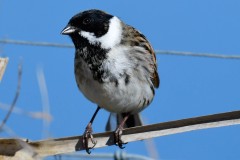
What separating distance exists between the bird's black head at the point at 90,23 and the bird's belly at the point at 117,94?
8.7 inches

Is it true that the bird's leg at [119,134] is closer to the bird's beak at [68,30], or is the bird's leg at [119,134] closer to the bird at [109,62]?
the bird at [109,62]

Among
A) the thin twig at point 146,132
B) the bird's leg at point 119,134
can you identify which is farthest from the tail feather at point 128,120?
the thin twig at point 146,132

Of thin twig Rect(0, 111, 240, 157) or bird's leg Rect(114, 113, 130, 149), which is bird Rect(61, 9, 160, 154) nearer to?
bird's leg Rect(114, 113, 130, 149)

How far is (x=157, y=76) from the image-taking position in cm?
273

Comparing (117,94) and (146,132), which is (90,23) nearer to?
(117,94)

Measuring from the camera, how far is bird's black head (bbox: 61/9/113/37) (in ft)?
7.87

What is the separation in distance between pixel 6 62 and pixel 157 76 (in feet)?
3.57

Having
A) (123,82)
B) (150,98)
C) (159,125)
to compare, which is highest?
(159,125)

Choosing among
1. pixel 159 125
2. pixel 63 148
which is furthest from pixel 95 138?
pixel 159 125

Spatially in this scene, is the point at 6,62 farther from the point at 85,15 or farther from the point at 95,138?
the point at 85,15

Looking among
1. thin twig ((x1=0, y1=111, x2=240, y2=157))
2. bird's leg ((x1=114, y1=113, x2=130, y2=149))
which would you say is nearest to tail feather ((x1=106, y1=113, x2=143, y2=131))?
bird's leg ((x1=114, y1=113, x2=130, y2=149))

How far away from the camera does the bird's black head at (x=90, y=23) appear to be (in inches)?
94.5

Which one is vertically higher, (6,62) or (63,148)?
(6,62)

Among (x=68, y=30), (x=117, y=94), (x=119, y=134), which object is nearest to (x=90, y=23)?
(x=68, y=30)
